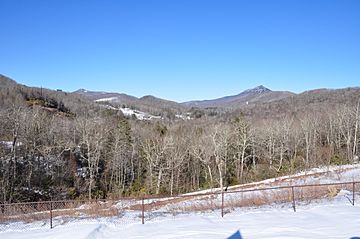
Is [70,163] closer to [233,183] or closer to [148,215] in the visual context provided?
[233,183]

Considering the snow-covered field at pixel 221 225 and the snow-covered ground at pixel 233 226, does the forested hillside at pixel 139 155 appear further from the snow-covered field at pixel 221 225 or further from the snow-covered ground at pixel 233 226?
the snow-covered ground at pixel 233 226

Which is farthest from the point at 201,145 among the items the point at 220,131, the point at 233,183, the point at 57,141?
the point at 57,141

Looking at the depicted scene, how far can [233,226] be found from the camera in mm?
13180

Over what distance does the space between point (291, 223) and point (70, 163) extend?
1812 inches

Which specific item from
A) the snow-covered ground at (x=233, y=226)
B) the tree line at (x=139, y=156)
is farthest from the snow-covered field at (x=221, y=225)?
the tree line at (x=139, y=156)

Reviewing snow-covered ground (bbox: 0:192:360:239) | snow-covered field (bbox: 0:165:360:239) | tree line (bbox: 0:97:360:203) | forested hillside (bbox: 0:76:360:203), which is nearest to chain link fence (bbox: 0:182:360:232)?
snow-covered field (bbox: 0:165:360:239)

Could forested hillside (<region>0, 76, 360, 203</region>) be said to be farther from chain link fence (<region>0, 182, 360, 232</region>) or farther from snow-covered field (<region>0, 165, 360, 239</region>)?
snow-covered field (<region>0, 165, 360, 239</region>)

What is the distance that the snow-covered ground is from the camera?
11820 millimetres

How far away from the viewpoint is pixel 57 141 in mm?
54781

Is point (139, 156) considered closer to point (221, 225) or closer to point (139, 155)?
point (139, 155)

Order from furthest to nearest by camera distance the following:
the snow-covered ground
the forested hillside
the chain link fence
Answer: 1. the forested hillside
2. the chain link fence
3. the snow-covered ground

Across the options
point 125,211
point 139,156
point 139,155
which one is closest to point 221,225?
point 125,211

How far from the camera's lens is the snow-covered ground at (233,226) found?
38.8 feet

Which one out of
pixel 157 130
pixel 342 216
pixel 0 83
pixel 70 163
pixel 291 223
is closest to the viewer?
pixel 291 223
